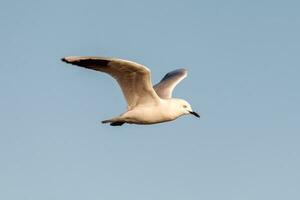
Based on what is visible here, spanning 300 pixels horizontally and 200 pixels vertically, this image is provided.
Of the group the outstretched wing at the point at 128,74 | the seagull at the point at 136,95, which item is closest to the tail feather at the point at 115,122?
the seagull at the point at 136,95

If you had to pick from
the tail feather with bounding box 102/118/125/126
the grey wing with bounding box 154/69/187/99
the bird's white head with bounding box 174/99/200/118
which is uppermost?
the grey wing with bounding box 154/69/187/99

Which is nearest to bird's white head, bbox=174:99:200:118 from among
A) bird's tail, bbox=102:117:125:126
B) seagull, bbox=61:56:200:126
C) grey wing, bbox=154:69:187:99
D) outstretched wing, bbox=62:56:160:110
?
seagull, bbox=61:56:200:126

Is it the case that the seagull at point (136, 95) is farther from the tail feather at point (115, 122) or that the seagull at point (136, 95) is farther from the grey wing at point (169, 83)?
the grey wing at point (169, 83)

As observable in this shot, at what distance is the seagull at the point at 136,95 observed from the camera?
2109 cm

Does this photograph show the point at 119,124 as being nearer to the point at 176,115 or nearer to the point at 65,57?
the point at 176,115

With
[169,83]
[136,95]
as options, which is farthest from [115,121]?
[169,83]

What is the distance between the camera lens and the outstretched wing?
68.5ft

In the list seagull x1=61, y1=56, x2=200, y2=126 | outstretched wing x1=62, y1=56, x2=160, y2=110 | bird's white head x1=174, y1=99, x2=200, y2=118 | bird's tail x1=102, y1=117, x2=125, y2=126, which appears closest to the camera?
outstretched wing x1=62, y1=56, x2=160, y2=110

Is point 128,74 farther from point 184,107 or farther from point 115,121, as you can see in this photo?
point 184,107

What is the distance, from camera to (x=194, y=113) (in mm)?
24562

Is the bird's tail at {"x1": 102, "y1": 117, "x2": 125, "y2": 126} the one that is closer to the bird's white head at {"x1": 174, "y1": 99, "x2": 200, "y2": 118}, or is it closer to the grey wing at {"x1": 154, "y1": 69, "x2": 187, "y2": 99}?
the bird's white head at {"x1": 174, "y1": 99, "x2": 200, "y2": 118}

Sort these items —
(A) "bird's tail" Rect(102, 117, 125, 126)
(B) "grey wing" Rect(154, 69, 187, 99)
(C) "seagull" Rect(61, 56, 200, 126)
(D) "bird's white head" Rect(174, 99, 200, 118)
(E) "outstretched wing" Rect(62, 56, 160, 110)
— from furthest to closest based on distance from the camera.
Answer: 1. (B) "grey wing" Rect(154, 69, 187, 99)
2. (D) "bird's white head" Rect(174, 99, 200, 118)
3. (A) "bird's tail" Rect(102, 117, 125, 126)
4. (C) "seagull" Rect(61, 56, 200, 126)
5. (E) "outstretched wing" Rect(62, 56, 160, 110)

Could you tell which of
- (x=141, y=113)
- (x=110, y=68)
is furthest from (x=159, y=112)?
(x=110, y=68)

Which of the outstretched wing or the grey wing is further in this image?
the grey wing
